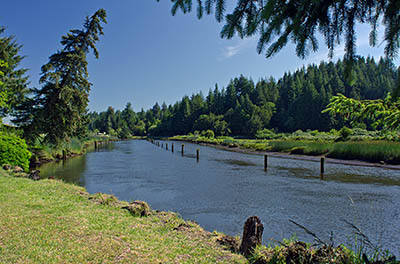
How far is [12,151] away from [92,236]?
42.8 ft

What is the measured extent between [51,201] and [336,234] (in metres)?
8.42

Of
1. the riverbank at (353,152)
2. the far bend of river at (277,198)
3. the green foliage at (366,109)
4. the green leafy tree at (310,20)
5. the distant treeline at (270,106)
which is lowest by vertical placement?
the far bend of river at (277,198)

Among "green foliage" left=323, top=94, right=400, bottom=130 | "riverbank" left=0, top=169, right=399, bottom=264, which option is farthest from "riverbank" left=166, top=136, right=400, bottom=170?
"riverbank" left=0, top=169, right=399, bottom=264

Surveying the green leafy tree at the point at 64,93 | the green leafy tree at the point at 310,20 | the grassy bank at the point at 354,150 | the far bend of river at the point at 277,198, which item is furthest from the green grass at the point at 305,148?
the green leafy tree at the point at 310,20

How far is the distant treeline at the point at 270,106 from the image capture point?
77.4 meters

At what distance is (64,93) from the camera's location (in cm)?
2125

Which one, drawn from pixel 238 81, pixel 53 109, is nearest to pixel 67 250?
pixel 53 109

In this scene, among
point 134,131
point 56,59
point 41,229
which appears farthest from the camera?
point 134,131

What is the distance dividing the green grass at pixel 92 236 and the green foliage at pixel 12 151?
27.3 ft

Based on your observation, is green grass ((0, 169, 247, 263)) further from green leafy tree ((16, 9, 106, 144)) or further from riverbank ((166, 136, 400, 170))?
riverbank ((166, 136, 400, 170))

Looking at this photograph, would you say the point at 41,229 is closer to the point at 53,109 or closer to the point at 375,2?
the point at 375,2

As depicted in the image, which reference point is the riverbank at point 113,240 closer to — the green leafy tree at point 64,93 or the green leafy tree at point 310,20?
the green leafy tree at point 310,20

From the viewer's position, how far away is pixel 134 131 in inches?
5453

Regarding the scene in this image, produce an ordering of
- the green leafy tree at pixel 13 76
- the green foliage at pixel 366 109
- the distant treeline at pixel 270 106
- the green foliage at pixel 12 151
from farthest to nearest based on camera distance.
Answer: the distant treeline at pixel 270 106 → the green leafy tree at pixel 13 76 → the green foliage at pixel 12 151 → the green foliage at pixel 366 109
